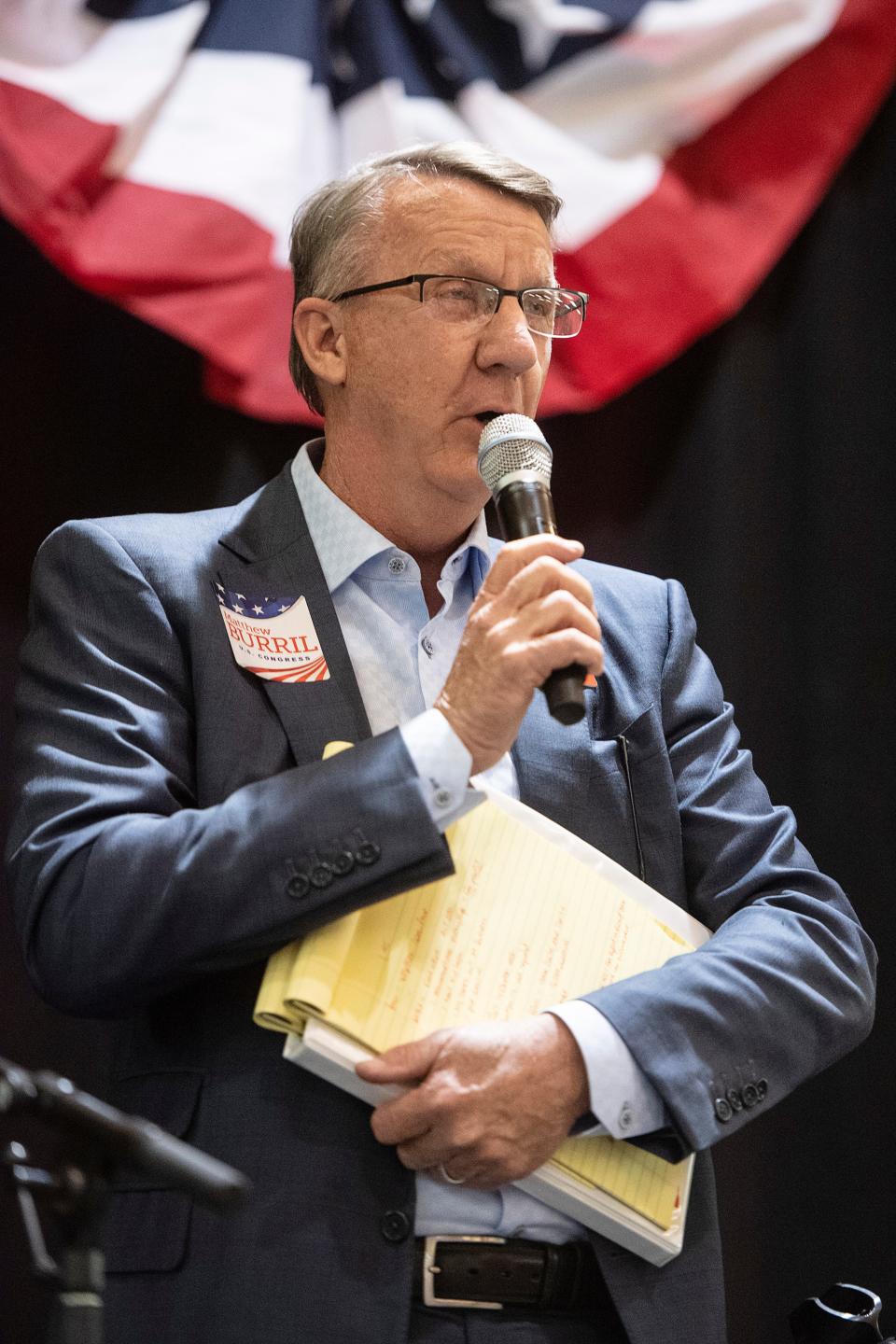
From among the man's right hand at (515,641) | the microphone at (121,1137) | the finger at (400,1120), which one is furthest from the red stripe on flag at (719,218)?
the microphone at (121,1137)

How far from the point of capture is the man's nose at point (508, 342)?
1.98 metres

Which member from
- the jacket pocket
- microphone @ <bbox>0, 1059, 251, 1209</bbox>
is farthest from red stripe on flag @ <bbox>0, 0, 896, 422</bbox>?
microphone @ <bbox>0, 1059, 251, 1209</bbox>

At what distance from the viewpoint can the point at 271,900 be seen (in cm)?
150

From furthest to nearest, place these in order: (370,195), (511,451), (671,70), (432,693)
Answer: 1. (671,70)
2. (370,195)
3. (432,693)
4. (511,451)

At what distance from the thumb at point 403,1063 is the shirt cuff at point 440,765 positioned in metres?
0.22

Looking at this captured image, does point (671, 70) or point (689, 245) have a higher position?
point (671, 70)

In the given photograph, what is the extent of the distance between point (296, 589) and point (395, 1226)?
0.79 m

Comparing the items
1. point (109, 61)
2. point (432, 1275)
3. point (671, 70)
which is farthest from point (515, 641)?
point (671, 70)

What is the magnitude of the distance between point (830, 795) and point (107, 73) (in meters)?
→ 1.78

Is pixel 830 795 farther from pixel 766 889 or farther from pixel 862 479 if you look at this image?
pixel 766 889

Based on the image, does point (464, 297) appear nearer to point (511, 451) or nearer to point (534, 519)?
point (511, 451)

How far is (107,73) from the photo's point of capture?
7.99 ft

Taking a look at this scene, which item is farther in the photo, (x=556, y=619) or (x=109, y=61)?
(x=109, y=61)

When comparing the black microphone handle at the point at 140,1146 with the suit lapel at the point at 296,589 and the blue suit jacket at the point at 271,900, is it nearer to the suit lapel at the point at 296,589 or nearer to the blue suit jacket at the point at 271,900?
the blue suit jacket at the point at 271,900
